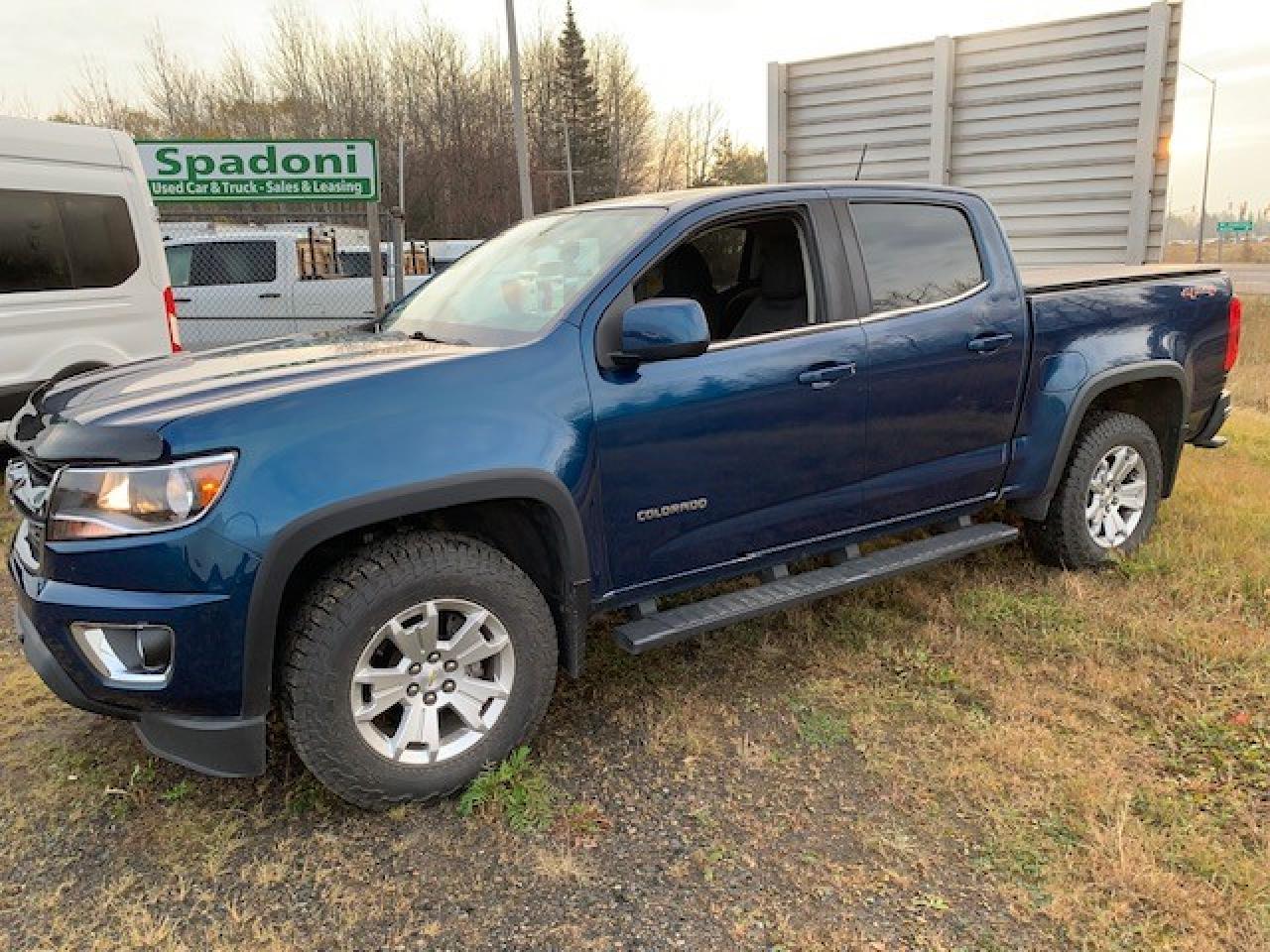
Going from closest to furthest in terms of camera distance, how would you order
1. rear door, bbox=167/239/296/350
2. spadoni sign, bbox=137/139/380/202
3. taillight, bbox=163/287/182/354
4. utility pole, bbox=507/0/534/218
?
1. taillight, bbox=163/287/182/354
2. spadoni sign, bbox=137/139/380/202
3. rear door, bbox=167/239/296/350
4. utility pole, bbox=507/0/534/218

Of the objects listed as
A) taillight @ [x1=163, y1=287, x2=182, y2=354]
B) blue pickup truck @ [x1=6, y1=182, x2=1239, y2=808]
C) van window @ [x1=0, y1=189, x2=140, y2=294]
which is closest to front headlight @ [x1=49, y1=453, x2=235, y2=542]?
blue pickup truck @ [x1=6, y1=182, x2=1239, y2=808]

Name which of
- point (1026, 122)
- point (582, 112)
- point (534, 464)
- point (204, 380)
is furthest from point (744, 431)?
point (582, 112)

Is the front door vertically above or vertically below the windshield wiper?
below

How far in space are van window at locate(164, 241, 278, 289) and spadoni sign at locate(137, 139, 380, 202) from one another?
1129 mm

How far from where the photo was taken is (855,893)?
2.37 metres

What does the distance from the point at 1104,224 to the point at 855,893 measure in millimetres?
8531

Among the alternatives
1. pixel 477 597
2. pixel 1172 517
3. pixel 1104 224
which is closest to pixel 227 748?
pixel 477 597

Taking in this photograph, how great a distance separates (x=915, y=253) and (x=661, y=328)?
1547 mm

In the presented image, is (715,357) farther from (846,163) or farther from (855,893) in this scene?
(846,163)

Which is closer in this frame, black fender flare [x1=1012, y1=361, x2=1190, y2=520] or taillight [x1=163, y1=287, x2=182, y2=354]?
black fender flare [x1=1012, y1=361, x2=1190, y2=520]

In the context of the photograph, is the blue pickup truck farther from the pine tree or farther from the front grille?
the pine tree

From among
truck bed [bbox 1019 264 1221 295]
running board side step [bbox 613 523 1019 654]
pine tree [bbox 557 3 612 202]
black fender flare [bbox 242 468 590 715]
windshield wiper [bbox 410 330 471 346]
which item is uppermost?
pine tree [bbox 557 3 612 202]

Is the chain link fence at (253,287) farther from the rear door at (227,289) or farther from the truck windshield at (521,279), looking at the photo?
the truck windshield at (521,279)

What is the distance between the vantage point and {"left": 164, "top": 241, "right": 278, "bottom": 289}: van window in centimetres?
1128
